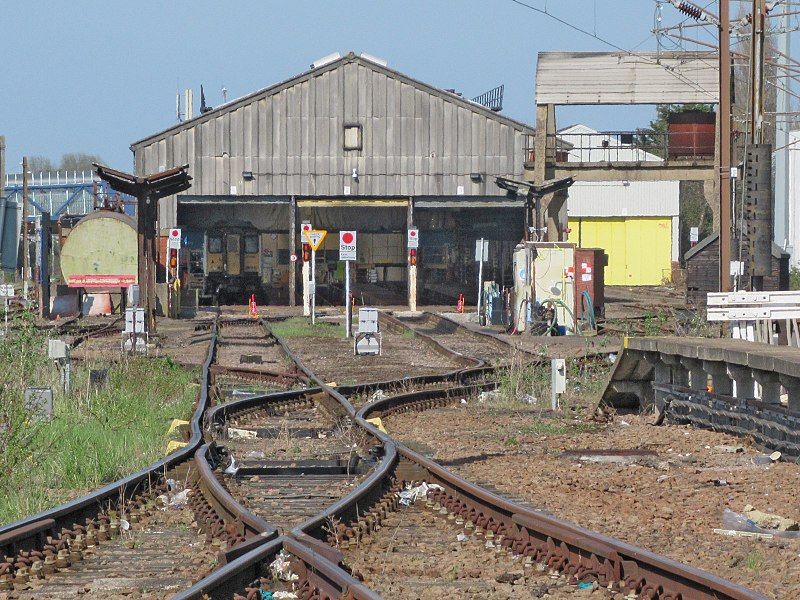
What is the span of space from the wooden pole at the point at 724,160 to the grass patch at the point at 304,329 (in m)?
11.0

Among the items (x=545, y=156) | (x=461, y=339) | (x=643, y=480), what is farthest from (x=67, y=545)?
(x=545, y=156)

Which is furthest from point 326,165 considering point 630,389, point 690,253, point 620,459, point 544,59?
point 620,459

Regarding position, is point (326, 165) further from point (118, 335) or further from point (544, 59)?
point (118, 335)

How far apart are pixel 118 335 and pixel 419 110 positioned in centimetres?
1942

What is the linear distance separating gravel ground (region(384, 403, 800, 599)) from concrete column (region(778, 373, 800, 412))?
0.56 meters

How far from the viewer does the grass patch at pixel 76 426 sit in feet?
31.8

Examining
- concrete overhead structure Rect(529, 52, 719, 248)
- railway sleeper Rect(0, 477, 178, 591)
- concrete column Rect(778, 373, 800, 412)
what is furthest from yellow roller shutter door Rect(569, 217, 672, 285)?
railway sleeper Rect(0, 477, 178, 591)

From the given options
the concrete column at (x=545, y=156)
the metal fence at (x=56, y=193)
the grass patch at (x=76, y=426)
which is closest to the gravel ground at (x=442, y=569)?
the grass patch at (x=76, y=426)

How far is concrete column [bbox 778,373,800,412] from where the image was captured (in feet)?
35.2

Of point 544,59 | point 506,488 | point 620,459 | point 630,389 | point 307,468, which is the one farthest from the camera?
point 544,59

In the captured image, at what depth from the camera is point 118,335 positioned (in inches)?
1209

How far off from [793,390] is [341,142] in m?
37.2

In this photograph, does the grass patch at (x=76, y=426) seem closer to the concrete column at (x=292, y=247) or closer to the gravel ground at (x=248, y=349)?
the gravel ground at (x=248, y=349)

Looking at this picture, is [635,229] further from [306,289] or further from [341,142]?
[306,289]
